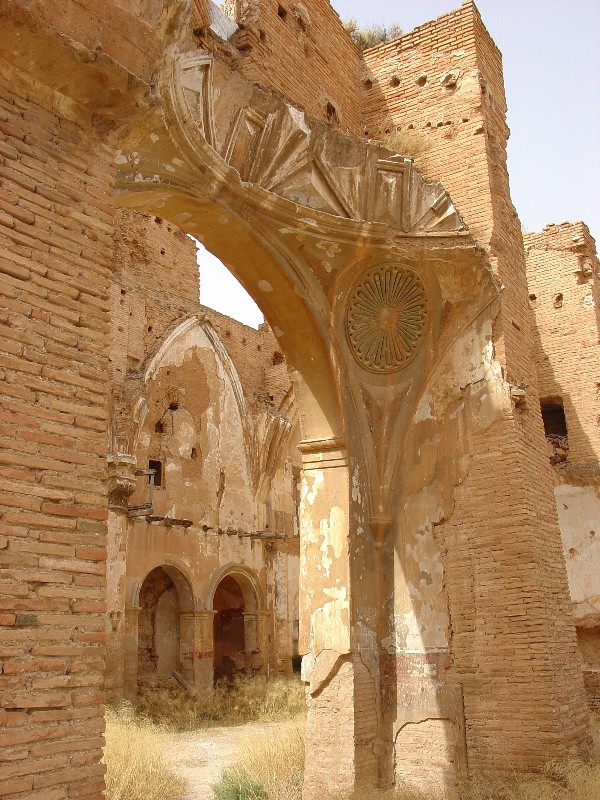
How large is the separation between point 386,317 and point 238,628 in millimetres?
12155

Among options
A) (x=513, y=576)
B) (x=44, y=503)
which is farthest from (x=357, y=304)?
(x=44, y=503)

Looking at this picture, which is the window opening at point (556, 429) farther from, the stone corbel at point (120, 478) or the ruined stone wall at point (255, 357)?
the ruined stone wall at point (255, 357)

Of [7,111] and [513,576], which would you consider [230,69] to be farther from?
[513,576]

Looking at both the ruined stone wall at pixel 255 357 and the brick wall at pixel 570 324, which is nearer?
the brick wall at pixel 570 324

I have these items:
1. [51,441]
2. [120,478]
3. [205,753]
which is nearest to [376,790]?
[205,753]

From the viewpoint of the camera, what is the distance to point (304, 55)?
933 centimetres

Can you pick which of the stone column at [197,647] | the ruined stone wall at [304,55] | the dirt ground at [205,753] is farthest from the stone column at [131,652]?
the ruined stone wall at [304,55]

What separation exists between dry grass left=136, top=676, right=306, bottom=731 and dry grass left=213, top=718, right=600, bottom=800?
4552 mm

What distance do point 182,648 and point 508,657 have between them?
33.1ft

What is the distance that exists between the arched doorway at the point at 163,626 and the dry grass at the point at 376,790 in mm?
6800

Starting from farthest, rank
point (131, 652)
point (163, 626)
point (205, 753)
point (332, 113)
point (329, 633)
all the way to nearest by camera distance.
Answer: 1. point (163, 626)
2. point (131, 652)
3. point (205, 753)
4. point (332, 113)
5. point (329, 633)

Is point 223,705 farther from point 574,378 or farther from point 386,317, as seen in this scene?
point 386,317

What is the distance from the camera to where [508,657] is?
24.9 ft

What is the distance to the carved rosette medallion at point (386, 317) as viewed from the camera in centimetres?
881
